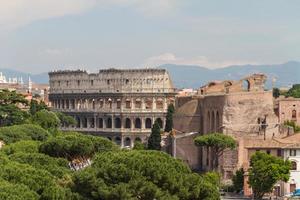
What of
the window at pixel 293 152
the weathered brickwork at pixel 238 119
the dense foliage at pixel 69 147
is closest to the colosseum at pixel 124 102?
the weathered brickwork at pixel 238 119

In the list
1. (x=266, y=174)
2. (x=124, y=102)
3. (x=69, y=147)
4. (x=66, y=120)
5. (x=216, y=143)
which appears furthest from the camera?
(x=124, y=102)

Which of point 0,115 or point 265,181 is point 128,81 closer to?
point 0,115

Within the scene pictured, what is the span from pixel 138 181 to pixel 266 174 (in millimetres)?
23590

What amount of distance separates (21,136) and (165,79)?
5997cm

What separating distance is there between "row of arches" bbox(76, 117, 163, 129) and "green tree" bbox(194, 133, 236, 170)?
51614mm

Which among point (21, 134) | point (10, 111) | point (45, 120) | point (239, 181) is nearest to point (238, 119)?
point (239, 181)

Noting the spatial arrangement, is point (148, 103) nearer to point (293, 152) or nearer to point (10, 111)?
point (10, 111)

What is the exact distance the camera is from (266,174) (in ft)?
185

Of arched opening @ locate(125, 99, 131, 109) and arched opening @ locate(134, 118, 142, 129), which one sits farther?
arched opening @ locate(125, 99, 131, 109)

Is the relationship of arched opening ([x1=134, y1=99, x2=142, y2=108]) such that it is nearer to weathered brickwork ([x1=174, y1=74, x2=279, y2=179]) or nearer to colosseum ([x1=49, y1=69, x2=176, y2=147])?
colosseum ([x1=49, y1=69, x2=176, y2=147])

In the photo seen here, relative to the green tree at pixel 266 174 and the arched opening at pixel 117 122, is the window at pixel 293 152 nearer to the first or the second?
the green tree at pixel 266 174

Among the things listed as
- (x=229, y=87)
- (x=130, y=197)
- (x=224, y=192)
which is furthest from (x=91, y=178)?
(x=229, y=87)

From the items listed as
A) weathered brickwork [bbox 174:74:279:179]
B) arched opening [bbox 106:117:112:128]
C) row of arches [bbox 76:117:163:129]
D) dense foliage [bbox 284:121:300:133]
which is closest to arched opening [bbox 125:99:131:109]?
row of arches [bbox 76:117:163:129]

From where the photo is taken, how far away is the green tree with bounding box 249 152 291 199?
56500 mm
